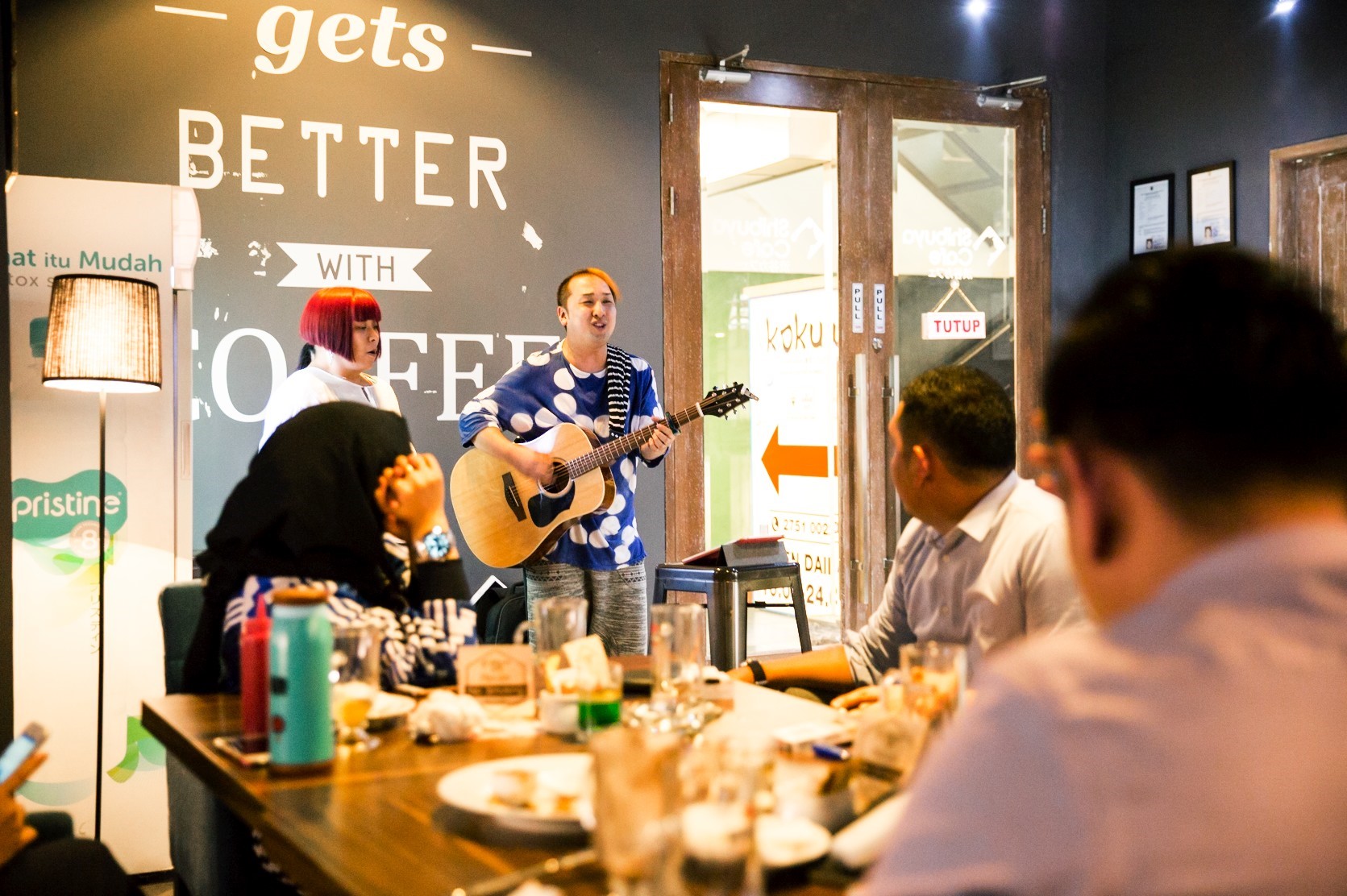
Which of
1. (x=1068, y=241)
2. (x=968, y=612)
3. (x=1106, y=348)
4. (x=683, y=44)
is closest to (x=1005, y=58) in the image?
(x=1068, y=241)

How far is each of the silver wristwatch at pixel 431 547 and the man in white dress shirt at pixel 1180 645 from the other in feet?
5.11

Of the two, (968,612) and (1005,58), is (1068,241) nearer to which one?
(1005,58)

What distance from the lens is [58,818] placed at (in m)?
1.96

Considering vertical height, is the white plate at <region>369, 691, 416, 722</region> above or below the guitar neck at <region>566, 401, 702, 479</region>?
below

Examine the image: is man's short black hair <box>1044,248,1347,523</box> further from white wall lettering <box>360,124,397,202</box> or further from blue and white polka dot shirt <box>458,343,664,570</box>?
white wall lettering <box>360,124,397,202</box>

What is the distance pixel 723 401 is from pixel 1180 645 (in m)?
3.85

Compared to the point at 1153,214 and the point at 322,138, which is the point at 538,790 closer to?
the point at 322,138

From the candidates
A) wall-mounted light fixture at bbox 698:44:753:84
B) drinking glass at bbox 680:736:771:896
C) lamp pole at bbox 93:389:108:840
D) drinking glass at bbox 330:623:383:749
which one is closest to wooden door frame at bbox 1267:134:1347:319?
wall-mounted light fixture at bbox 698:44:753:84

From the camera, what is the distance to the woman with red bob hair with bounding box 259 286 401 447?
3861 millimetres

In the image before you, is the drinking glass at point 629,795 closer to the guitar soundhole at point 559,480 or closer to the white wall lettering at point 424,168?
the guitar soundhole at point 559,480

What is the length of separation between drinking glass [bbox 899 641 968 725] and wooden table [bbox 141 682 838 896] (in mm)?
320

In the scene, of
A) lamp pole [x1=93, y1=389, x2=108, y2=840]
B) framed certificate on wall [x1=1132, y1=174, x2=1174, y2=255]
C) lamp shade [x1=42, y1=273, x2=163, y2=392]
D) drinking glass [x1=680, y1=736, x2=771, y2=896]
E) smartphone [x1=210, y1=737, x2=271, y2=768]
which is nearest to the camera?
drinking glass [x1=680, y1=736, x2=771, y2=896]

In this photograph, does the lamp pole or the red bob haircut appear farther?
the red bob haircut

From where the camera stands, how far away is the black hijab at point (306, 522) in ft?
6.86
